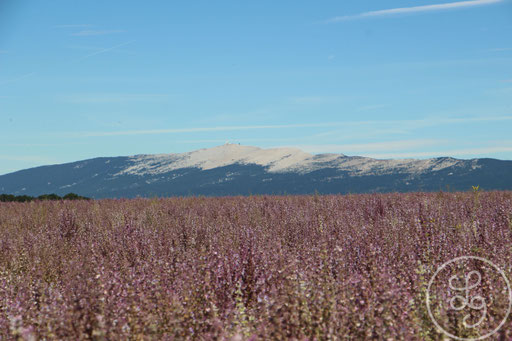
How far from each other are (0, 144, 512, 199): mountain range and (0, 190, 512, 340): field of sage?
47207 mm

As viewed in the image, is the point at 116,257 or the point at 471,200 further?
the point at 471,200

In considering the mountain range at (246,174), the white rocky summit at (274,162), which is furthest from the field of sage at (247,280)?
the white rocky summit at (274,162)

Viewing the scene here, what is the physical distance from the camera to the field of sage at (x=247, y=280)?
2.61m

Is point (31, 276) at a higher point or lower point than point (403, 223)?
lower

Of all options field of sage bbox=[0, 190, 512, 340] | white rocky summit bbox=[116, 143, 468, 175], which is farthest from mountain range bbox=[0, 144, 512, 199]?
field of sage bbox=[0, 190, 512, 340]

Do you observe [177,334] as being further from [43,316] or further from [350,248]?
[350,248]

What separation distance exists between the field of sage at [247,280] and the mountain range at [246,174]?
155ft

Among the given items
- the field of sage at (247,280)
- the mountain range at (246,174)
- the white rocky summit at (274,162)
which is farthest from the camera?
the white rocky summit at (274,162)

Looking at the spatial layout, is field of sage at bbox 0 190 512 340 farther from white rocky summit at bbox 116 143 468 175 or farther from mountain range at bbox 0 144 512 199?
white rocky summit at bbox 116 143 468 175

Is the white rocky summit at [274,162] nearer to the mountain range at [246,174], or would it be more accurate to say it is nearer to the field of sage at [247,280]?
the mountain range at [246,174]

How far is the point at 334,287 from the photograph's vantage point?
3066 mm

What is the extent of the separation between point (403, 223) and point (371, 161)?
7613 cm

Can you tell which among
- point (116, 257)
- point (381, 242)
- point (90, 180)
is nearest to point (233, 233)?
point (116, 257)

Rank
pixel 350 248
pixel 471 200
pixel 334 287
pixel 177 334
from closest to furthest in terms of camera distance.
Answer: pixel 177 334
pixel 334 287
pixel 350 248
pixel 471 200
